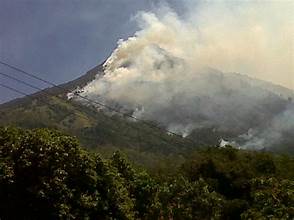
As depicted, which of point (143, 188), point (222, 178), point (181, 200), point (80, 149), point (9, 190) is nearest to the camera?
point (9, 190)

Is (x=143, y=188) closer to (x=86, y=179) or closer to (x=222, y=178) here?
(x=86, y=179)

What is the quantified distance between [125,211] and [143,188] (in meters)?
5.48

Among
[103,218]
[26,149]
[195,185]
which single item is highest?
[195,185]

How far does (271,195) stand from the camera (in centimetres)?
3359

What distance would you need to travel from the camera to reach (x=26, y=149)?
28.8 metres

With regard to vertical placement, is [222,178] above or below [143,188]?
above

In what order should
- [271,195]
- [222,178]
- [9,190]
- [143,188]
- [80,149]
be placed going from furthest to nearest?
[222,178], [143,188], [271,195], [80,149], [9,190]

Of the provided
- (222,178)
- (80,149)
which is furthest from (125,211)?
(222,178)

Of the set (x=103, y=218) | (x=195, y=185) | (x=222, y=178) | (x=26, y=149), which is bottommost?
(x=103, y=218)

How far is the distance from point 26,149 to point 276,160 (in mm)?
36231

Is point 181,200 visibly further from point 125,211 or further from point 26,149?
point 26,149

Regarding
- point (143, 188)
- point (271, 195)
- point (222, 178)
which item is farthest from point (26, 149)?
point (222, 178)

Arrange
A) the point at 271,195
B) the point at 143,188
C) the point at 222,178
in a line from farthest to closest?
the point at 222,178
the point at 143,188
the point at 271,195

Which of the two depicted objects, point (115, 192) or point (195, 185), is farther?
point (195, 185)
